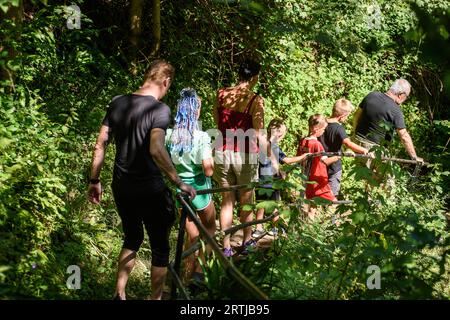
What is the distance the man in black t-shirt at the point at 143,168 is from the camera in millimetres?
4004

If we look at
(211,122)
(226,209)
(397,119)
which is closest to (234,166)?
(226,209)

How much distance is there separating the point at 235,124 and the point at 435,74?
821 centimetres

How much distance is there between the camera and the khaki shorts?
5.86m

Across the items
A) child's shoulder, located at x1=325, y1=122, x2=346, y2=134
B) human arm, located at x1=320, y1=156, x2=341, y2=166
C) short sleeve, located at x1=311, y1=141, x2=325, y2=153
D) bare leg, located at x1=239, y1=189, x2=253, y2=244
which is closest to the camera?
bare leg, located at x1=239, y1=189, x2=253, y2=244

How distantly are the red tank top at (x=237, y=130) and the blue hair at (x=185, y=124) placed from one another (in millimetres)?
860

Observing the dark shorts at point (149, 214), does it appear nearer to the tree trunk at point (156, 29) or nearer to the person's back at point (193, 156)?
the person's back at point (193, 156)

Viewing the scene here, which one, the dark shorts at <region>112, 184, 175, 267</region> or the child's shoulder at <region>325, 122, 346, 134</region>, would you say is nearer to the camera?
the dark shorts at <region>112, 184, 175, 267</region>

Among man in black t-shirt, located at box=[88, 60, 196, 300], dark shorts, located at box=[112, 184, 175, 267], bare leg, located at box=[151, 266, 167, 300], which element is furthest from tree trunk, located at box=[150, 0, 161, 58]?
bare leg, located at box=[151, 266, 167, 300]

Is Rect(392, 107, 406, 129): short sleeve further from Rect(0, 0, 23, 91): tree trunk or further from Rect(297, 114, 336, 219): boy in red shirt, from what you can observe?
Rect(0, 0, 23, 91): tree trunk

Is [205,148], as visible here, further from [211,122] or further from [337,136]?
[211,122]

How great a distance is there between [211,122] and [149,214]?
4.59 metres

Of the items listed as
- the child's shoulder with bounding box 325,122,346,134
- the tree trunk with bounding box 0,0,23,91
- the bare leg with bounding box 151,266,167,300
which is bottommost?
the bare leg with bounding box 151,266,167,300

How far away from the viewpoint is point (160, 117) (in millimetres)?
3998
